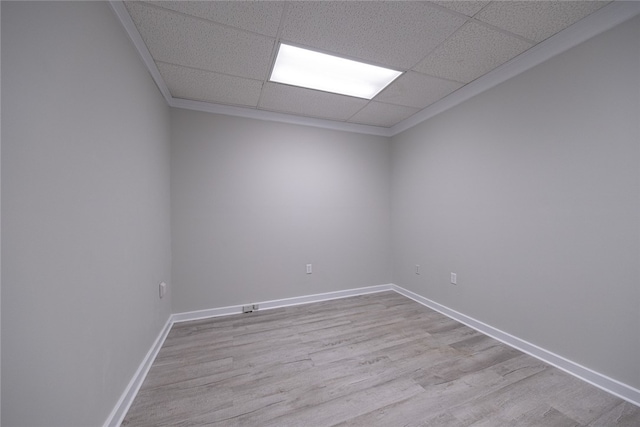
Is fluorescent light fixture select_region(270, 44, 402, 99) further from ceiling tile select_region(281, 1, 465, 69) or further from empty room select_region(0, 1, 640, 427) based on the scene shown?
ceiling tile select_region(281, 1, 465, 69)

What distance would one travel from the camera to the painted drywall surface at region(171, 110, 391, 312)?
262 cm

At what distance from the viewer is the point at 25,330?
751mm

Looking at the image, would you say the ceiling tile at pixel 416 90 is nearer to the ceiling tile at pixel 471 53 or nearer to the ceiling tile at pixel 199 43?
the ceiling tile at pixel 471 53

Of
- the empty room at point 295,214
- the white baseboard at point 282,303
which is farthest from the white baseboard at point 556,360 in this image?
the white baseboard at point 282,303

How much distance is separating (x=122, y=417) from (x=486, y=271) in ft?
9.66

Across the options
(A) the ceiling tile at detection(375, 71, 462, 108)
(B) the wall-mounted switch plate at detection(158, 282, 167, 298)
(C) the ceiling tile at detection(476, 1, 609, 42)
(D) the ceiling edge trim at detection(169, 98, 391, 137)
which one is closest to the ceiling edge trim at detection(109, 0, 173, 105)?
(D) the ceiling edge trim at detection(169, 98, 391, 137)

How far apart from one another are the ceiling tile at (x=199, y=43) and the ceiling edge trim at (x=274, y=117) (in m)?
0.71

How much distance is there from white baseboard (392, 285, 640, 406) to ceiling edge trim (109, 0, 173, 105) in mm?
3687

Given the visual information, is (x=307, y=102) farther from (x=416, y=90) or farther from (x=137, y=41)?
(x=137, y=41)

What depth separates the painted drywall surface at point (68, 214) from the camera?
0.73 metres

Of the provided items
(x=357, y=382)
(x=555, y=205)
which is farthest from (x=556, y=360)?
(x=357, y=382)

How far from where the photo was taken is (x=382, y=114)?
3.02m

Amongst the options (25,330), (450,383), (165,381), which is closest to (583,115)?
(450,383)

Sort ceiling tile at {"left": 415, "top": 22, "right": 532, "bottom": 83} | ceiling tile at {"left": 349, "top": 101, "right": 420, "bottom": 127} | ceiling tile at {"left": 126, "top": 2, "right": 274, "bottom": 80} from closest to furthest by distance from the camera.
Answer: ceiling tile at {"left": 126, "top": 2, "right": 274, "bottom": 80} → ceiling tile at {"left": 415, "top": 22, "right": 532, "bottom": 83} → ceiling tile at {"left": 349, "top": 101, "right": 420, "bottom": 127}
